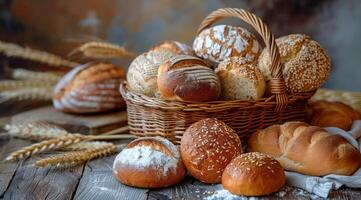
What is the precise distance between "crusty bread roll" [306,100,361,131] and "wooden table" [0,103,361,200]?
1.48 feet

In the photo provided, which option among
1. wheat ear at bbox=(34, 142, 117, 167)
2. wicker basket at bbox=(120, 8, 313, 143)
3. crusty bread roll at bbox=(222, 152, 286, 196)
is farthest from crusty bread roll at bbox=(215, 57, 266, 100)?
wheat ear at bbox=(34, 142, 117, 167)

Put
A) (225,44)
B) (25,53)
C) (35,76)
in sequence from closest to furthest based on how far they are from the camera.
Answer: (225,44)
(25,53)
(35,76)

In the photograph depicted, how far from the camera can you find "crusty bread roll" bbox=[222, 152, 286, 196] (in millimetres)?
1507

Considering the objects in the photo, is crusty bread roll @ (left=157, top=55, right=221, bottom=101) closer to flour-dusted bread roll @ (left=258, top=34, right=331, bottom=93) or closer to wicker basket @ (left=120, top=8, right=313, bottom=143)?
wicker basket @ (left=120, top=8, right=313, bottom=143)

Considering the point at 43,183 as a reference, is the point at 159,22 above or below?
above

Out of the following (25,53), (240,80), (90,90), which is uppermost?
(240,80)

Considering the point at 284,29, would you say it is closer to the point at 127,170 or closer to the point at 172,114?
the point at 172,114

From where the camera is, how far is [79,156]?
1.83 metres

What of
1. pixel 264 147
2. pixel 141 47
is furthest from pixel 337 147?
pixel 141 47

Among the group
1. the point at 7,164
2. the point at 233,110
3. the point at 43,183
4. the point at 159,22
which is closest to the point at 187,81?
the point at 233,110

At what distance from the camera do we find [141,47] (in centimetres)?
302

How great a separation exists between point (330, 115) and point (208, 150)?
656mm

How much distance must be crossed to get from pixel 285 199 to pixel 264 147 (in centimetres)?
26

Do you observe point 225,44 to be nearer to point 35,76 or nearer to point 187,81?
point 187,81
